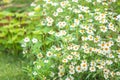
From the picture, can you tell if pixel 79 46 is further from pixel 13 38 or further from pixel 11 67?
pixel 13 38

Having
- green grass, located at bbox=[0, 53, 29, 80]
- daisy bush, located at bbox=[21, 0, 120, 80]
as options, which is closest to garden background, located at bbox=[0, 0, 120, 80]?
green grass, located at bbox=[0, 53, 29, 80]

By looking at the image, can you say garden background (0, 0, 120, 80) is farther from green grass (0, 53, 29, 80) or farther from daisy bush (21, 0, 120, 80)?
daisy bush (21, 0, 120, 80)

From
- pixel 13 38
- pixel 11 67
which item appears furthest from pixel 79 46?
pixel 13 38

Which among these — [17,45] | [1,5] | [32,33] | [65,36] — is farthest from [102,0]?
[1,5]

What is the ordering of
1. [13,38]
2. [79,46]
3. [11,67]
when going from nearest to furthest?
[79,46]
[11,67]
[13,38]

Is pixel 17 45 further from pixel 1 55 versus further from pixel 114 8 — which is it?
pixel 114 8
